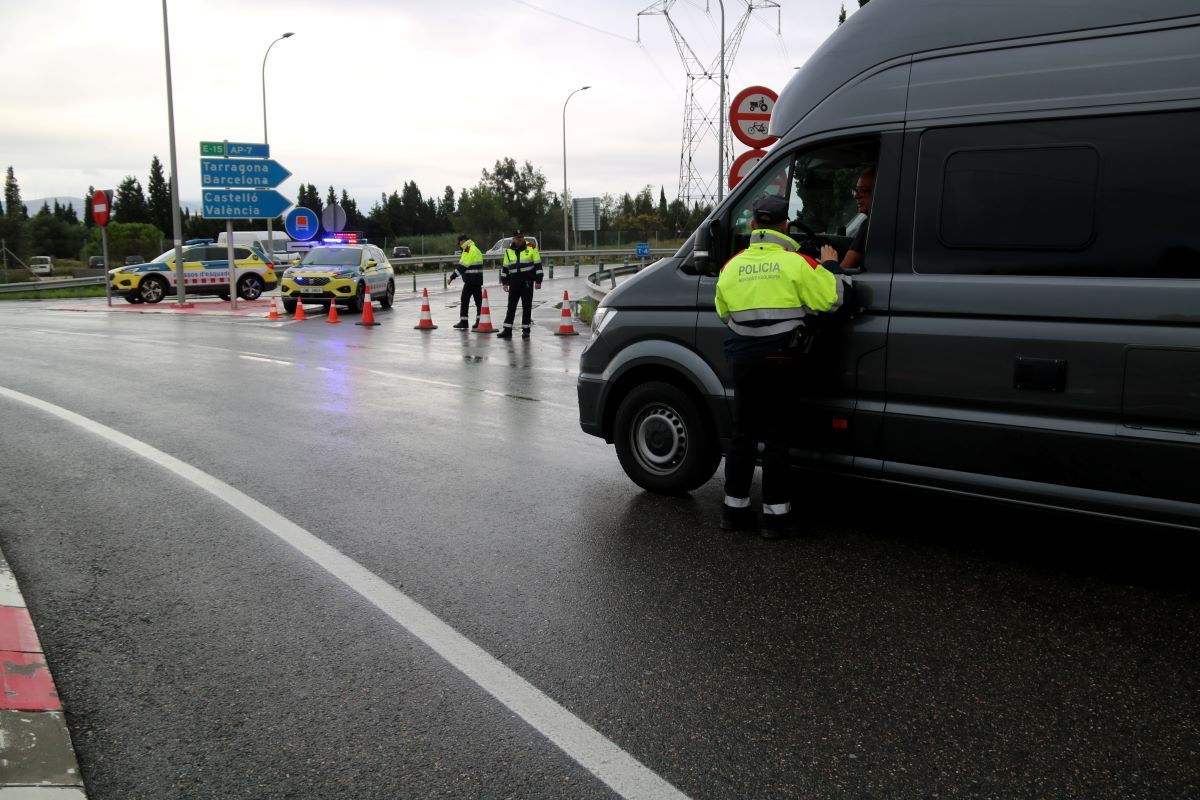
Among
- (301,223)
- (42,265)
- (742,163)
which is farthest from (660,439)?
(42,265)

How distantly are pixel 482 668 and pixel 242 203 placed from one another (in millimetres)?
28522

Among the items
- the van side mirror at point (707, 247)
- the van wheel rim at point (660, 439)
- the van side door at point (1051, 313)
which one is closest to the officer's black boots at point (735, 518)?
the van wheel rim at point (660, 439)

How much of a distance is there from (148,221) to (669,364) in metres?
118

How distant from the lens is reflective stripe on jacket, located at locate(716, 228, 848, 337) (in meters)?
4.83

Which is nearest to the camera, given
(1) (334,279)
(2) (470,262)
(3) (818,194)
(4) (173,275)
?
A: (3) (818,194)

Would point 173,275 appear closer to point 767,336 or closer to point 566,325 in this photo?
point 566,325

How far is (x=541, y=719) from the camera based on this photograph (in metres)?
3.21

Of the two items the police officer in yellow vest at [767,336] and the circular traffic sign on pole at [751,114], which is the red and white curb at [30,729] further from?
the circular traffic sign on pole at [751,114]

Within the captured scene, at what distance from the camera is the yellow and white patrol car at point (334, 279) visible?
2328cm

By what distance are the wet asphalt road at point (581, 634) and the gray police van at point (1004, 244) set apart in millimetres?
531

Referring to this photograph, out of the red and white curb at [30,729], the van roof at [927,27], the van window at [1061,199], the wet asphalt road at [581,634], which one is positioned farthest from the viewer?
the van roof at [927,27]

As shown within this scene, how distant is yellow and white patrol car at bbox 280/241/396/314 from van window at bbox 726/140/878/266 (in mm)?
Answer: 18819

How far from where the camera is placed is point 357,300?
78.1 ft

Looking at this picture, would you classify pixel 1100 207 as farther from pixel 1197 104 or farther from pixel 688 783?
pixel 688 783
